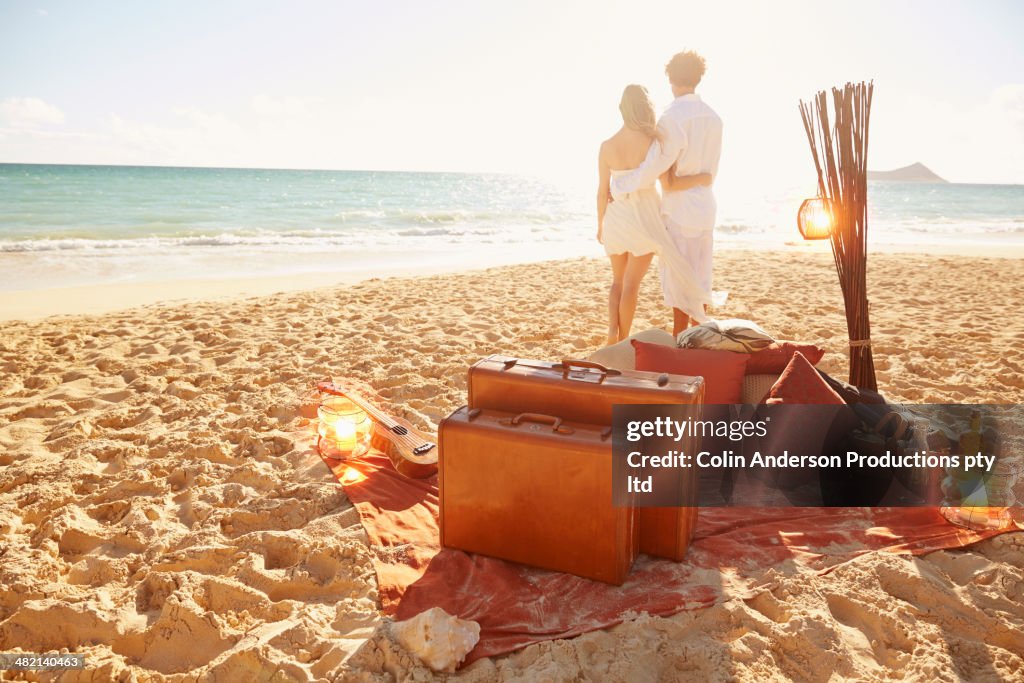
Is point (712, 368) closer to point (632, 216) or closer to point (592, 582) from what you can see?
point (592, 582)

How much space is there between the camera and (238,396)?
11.5 ft

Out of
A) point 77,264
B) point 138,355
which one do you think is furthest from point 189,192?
point 138,355

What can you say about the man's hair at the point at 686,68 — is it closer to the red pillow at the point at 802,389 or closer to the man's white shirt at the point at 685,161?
the man's white shirt at the point at 685,161

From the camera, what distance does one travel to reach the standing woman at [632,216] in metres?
3.83

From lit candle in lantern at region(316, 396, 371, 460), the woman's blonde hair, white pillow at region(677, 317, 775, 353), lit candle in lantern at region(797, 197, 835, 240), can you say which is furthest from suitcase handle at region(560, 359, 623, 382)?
the woman's blonde hair

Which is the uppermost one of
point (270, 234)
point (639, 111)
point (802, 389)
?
point (639, 111)

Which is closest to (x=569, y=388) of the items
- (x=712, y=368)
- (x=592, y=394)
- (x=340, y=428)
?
(x=592, y=394)

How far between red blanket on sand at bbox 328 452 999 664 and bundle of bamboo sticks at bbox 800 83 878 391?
1.00 m

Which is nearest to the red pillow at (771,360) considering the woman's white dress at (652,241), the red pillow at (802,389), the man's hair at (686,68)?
the red pillow at (802,389)

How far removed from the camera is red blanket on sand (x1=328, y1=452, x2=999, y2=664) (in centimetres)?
180

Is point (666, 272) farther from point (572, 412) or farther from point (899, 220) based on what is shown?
point (899, 220)

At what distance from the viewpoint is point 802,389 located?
2.48m

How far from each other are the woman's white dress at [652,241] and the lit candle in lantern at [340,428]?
198 cm

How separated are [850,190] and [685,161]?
3.75 ft
